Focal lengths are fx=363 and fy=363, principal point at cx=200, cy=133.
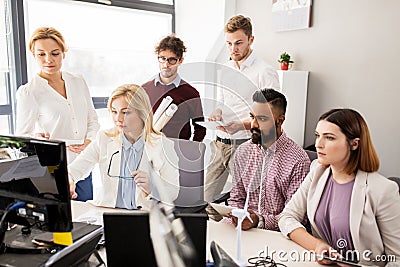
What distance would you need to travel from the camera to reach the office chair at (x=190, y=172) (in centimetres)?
142

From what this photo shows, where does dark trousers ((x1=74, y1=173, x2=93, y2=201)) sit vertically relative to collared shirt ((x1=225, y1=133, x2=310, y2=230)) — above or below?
below

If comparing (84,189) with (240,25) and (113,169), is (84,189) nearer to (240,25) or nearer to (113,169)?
(113,169)

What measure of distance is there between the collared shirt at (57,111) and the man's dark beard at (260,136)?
1.12 metres

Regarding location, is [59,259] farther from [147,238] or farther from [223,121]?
[223,121]

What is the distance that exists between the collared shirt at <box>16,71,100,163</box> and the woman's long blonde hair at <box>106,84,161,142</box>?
0.67 m

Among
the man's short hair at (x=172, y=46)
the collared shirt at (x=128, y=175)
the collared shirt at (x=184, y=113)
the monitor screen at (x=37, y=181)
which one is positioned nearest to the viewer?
the monitor screen at (x=37, y=181)

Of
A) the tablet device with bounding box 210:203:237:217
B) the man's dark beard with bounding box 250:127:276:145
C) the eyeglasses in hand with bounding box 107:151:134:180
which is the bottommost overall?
the tablet device with bounding box 210:203:237:217

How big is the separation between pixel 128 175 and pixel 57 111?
0.82m

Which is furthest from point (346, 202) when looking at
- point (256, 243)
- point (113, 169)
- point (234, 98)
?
point (113, 169)

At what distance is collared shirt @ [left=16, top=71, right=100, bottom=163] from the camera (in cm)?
214

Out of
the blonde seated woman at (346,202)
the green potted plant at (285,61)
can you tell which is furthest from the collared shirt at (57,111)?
the green potted plant at (285,61)

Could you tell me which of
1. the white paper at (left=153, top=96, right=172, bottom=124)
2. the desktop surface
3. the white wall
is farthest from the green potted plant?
the desktop surface

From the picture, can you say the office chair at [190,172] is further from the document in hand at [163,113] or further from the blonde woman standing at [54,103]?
the blonde woman standing at [54,103]

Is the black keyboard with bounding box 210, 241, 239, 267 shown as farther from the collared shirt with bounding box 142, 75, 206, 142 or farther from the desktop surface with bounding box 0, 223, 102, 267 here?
the collared shirt with bounding box 142, 75, 206, 142
